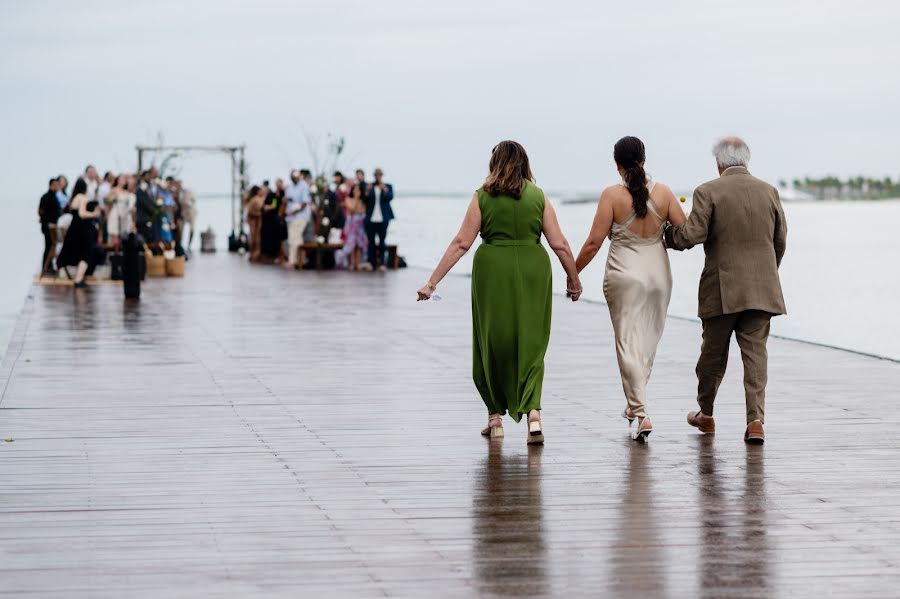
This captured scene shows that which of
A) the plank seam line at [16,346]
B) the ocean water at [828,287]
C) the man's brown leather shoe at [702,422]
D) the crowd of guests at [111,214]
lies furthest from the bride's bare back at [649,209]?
the crowd of guests at [111,214]

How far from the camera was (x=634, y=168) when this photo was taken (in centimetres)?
810

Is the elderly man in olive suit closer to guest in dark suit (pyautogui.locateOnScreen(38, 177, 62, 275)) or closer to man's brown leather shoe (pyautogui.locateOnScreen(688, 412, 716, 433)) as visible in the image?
man's brown leather shoe (pyautogui.locateOnScreen(688, 412, 716, 433))

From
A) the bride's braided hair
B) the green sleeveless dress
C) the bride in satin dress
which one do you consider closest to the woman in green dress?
the green sleeveless dress

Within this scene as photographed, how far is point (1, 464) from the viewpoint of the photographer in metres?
7.27

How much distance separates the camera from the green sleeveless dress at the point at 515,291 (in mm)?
8062

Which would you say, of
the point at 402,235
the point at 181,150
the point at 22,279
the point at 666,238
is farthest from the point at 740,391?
the point at 402,235

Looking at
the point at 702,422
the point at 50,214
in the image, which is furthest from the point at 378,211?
the point at 702,422

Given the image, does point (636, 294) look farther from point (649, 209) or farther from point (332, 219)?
point (332, 219)

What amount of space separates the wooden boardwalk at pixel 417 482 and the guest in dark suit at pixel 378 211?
14573mm

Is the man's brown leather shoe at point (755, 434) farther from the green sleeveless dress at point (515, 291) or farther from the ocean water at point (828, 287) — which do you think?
the ocean water at point (828, 287)

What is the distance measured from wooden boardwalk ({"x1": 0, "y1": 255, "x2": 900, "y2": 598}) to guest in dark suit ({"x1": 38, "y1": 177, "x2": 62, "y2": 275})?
13759 millimetres

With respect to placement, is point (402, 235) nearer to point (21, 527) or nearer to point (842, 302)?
point (842, 302)

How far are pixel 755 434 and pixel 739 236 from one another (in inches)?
39.6

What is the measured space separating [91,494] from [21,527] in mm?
696
